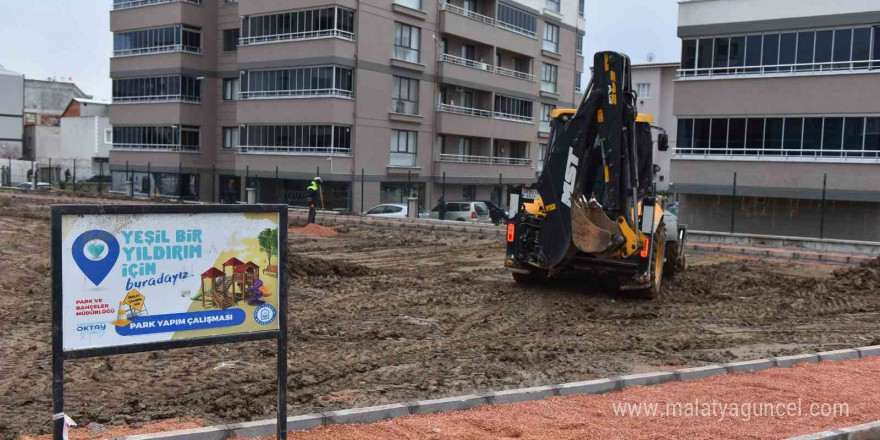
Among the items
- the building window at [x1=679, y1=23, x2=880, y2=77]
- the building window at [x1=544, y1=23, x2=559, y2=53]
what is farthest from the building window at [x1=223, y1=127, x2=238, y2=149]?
the building window at [x1=679, y1=23, x2=880, y2=77]

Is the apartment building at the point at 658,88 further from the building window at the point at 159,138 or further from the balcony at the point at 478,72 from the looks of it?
the building window at the point at 159,138

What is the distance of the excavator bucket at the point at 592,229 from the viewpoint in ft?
44.0

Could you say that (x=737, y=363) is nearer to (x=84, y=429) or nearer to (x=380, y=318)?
(x=380, y=318)

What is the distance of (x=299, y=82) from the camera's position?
42.9 meters

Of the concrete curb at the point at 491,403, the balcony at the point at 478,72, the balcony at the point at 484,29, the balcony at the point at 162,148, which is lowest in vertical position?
the concrete curb at the point at 491,403

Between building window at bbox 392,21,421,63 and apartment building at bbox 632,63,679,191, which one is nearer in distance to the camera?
building window at bbox 392,21,421,63

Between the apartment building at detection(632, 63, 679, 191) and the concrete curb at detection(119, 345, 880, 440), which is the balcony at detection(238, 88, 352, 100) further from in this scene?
the apartment building at detection(632, 63, 679, 191)

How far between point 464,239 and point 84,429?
2106 cm

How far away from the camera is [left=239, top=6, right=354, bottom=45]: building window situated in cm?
4138

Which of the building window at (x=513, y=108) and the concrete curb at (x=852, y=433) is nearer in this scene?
the concrete curb at (x=852, y=433)

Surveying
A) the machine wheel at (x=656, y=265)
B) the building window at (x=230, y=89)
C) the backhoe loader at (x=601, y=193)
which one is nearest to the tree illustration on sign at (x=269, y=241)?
the backhoe loader at (x=601, y=193)

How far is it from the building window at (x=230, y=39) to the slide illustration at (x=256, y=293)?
4785 cm

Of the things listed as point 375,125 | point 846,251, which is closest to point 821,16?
point 846,251

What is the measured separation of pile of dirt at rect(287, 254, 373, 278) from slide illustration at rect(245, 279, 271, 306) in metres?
10.4
